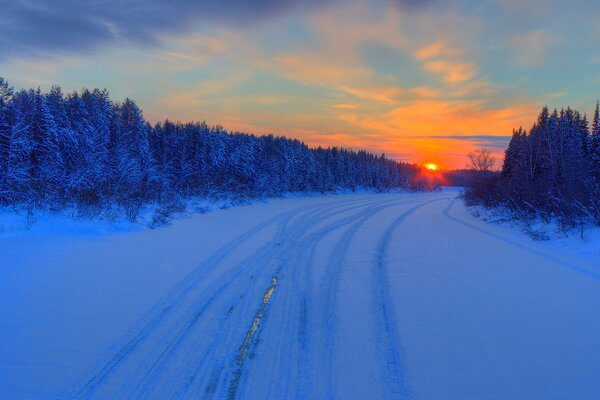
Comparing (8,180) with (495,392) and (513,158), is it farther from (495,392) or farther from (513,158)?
(513,158)

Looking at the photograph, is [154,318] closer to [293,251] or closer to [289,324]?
[289,324]

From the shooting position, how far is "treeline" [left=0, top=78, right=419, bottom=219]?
1733 cm

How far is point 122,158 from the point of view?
31688mm

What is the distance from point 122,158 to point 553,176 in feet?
121

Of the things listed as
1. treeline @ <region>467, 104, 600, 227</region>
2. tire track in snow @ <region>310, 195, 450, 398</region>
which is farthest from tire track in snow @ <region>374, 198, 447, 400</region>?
treeline @ <region>467, 104, 600, 227</region>

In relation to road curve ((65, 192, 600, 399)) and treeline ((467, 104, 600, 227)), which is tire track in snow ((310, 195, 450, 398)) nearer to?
road curve ((65, 192, 600, 399))

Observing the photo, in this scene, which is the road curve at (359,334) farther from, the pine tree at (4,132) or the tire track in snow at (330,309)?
A: the pine tree at (4,132)

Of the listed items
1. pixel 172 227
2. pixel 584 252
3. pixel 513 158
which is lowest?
pixel 172 227

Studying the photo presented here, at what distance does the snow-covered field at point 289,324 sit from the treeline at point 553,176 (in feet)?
21.8

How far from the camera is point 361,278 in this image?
8.36 m

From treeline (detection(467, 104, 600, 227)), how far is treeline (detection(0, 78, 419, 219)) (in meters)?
21.1

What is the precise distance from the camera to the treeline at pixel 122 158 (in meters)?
17.3

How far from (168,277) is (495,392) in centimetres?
676

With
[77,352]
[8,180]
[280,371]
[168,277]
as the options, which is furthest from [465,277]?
[8,180]
